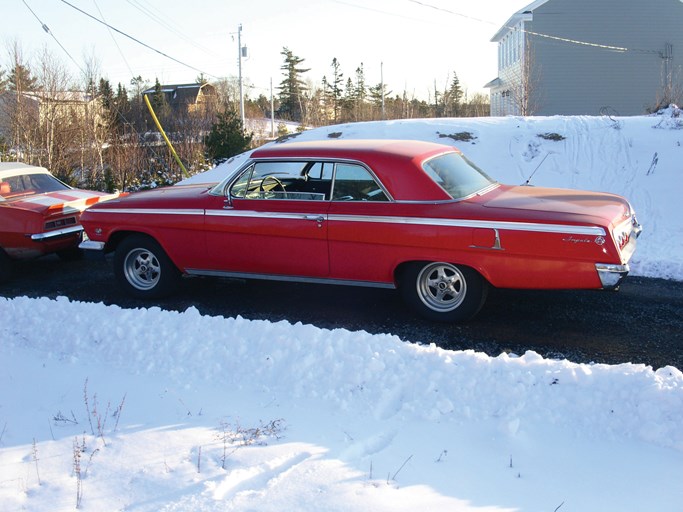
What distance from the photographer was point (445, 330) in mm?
5535

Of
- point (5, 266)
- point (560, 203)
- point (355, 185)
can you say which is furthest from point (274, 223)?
point (5, 266)

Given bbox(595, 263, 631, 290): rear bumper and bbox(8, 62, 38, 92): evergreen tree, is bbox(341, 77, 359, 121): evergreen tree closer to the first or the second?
bbox(8, 62, 38, 92): evergreen tree

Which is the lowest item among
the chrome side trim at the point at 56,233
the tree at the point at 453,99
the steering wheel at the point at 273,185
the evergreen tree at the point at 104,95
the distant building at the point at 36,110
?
the chrome side trim at the point at 56,233

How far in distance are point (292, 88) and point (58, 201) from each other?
6983 cm

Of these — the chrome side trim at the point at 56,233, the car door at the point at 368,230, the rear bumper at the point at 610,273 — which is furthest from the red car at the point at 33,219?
the rear bumper at the point at 610,273

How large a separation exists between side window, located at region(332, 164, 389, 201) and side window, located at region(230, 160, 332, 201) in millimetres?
165

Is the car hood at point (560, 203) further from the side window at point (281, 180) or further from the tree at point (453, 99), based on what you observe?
the tree at point (453, 99)

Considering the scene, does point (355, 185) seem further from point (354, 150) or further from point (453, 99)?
point (453, 99)

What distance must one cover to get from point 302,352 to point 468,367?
1181 millimetres

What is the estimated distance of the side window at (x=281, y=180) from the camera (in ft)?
19.9

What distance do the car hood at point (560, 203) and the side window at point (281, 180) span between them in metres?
1.61

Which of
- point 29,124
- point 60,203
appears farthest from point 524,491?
point 29,124

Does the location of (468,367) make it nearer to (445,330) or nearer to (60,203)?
(445,330)

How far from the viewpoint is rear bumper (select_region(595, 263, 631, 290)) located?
16.2 ft
